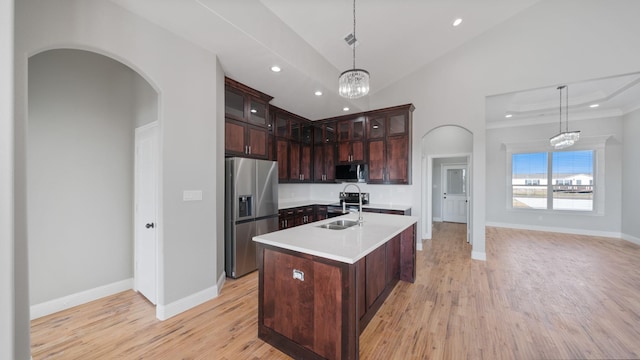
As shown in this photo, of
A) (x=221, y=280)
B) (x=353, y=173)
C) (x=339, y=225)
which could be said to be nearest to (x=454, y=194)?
(x=353, y=173)

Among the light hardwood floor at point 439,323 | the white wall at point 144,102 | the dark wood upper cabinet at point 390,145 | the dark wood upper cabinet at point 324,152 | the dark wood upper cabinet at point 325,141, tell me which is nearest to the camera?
the light hardwood floor at point 439,323

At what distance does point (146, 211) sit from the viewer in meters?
2.68

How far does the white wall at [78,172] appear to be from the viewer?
234 cm

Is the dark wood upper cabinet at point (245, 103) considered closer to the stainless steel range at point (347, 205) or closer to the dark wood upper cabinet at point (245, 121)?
the dark wood upper cabinet at point (245, 121)

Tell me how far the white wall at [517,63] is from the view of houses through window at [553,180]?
3658mm

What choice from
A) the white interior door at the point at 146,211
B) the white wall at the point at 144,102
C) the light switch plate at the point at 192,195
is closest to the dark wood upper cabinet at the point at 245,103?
the white wall at the point at 144,102

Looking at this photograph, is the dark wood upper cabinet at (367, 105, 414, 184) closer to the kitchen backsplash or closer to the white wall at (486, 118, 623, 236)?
the kitchen backsplash

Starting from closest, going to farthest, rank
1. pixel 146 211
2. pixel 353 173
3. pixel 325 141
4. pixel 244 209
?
pixel 146 211
pixel 244 209
pixel 353 173
pixel 325 141

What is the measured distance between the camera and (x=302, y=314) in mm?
1777

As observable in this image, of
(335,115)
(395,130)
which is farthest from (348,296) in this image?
(335,115)

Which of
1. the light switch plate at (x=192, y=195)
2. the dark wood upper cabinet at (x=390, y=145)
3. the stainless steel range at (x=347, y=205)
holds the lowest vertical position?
the stainless steel range at (x=347, y=205)

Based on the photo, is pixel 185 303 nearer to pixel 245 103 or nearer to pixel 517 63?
pixel 245 103

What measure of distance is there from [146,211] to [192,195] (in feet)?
2.23

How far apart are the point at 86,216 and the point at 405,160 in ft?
16.2
